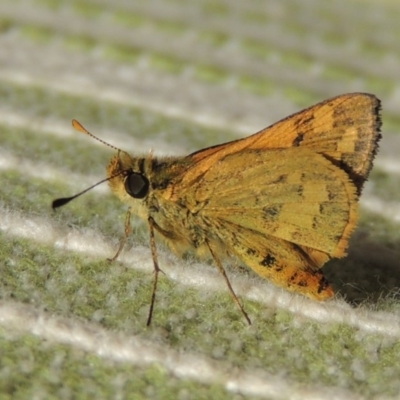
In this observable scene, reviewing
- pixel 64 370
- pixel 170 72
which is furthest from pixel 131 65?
pixel 64 370

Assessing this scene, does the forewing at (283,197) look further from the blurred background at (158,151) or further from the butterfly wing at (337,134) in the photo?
the blurred background at (158,151)

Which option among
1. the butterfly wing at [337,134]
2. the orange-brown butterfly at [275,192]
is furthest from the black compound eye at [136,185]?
the butterfly wing at [337,134]

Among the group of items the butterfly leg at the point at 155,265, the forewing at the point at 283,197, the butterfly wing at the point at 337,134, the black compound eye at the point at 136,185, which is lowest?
the butterfly leg at the point at 155,265

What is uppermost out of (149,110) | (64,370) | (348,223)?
(348,223)

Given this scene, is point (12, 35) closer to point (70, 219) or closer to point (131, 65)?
point (131, 65)

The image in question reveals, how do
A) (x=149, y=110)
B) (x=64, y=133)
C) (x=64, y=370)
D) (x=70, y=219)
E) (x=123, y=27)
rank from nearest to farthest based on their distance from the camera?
(x=64, y=370) → (x=70, y=219) → (x=64, y=133) → (x=149, y=110) → (x=123, y=27)

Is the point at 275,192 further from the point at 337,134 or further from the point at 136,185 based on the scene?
the point at 136,185

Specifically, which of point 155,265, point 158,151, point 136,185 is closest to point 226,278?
point 155,265

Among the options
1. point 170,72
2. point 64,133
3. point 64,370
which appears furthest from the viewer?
point 170,72
